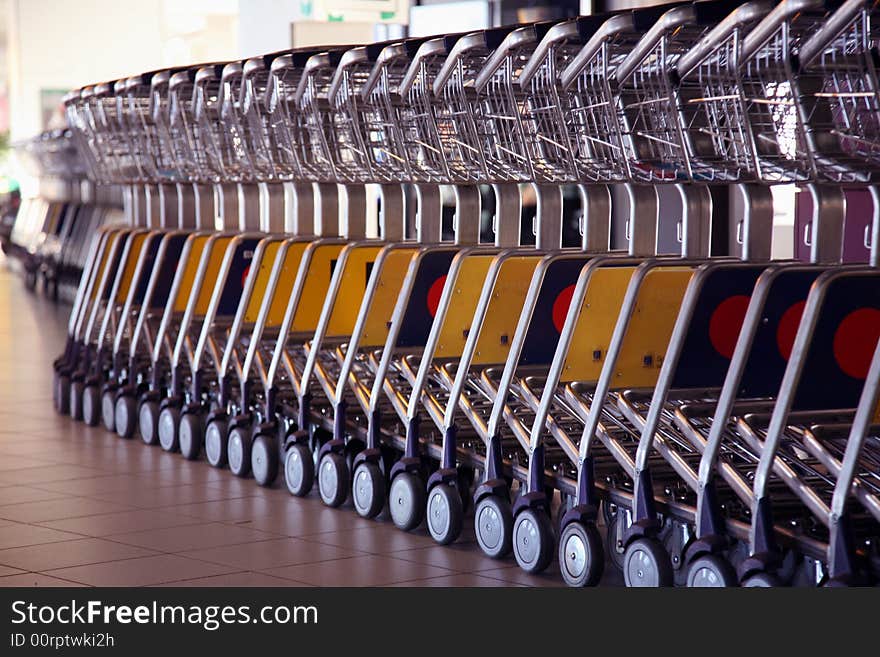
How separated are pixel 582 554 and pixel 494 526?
0.46 metres

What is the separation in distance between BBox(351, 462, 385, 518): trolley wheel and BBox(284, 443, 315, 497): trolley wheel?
337 mm

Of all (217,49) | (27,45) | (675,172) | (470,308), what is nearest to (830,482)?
(675,172)

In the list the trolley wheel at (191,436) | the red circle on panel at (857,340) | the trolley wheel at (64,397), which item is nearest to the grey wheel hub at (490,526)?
the red circle on panel at (857,340)

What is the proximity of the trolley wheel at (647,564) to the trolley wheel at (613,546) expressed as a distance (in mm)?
361

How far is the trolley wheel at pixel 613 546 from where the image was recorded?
4195 millimetres

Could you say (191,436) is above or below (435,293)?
below

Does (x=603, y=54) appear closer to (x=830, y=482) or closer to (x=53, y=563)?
(x=830, y=482)

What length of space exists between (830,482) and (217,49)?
52.0 ft

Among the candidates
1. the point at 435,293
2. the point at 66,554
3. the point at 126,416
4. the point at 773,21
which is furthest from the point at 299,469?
the point at 773,21

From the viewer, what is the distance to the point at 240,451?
569 cm

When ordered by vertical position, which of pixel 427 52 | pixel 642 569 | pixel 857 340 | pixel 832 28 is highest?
pixel 427 52

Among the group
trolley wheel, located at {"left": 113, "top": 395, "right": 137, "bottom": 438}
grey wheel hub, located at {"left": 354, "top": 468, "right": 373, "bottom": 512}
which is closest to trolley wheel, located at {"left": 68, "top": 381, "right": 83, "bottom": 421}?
trolley wheel, located at {"left": 113, "top": 395, "right": 137, "bottom": 438}

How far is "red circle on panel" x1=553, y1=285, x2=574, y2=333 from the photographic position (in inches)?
179

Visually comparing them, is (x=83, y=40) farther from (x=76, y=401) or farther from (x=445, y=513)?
(x=445, y=513)
